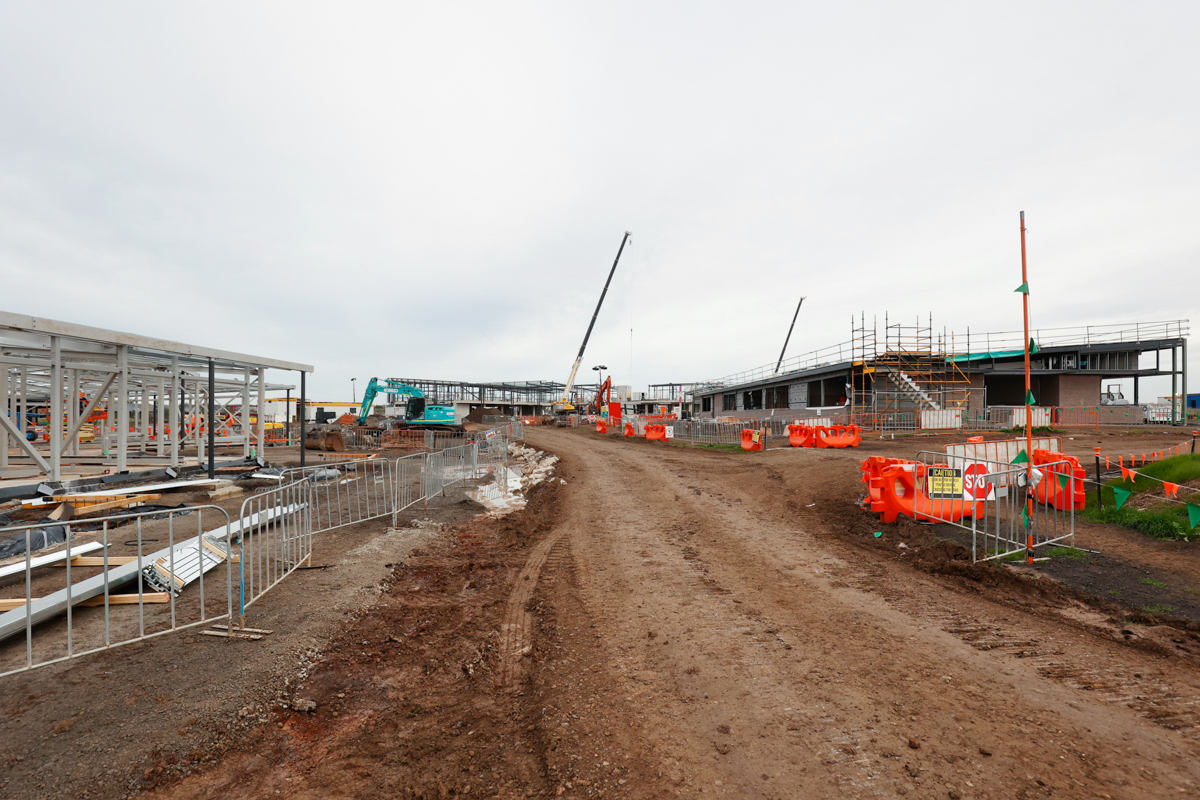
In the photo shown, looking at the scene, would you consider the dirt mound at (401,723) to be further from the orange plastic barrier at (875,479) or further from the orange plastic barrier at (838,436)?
the orange plastic barrier at (838,436)

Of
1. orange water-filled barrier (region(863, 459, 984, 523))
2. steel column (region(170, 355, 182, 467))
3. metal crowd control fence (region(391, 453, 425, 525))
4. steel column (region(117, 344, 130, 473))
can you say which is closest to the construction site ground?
orange water-filled barrier (region(863, 459, 984, 523))

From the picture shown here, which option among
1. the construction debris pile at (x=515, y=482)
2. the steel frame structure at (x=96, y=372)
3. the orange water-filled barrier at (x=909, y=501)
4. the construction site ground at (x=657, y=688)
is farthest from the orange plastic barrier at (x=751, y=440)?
the steel frame structure at (x=96, y=372)

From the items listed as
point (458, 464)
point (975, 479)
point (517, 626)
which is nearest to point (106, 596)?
point (517, 626)

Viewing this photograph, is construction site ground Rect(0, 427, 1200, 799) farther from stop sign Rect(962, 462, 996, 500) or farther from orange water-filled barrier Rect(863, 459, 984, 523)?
orange water-filled barrier Rect(863, 459, 984, 523)

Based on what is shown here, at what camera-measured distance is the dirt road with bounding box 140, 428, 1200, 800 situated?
3104 mm

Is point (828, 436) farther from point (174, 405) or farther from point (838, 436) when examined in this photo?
point (174, 405)

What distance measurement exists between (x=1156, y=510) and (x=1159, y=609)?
4.99 meters

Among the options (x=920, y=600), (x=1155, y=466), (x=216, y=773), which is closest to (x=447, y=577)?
(x=216, y=773)

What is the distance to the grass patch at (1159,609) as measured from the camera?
215 inches

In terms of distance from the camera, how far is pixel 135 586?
604 cm

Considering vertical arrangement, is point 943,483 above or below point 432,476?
above

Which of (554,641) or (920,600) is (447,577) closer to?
(554,641)

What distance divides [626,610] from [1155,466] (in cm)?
1282

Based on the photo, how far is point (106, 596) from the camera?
3.77 m
